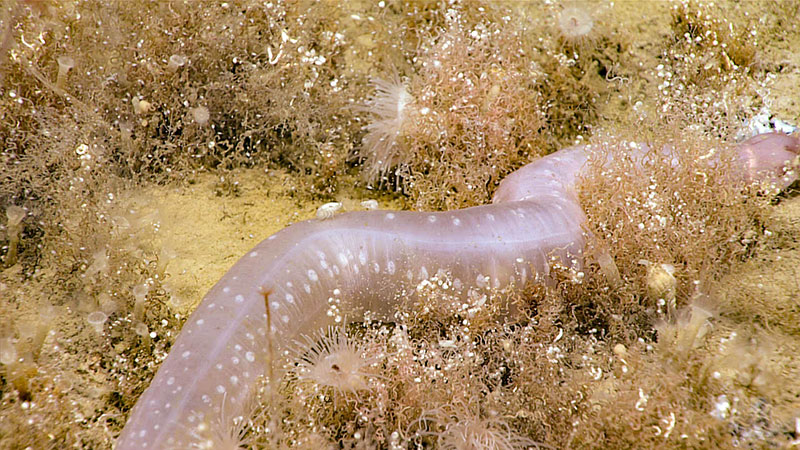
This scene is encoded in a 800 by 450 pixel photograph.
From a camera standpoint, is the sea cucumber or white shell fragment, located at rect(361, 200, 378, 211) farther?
white shell fragment, located at rect(361, 200, 378, 211)

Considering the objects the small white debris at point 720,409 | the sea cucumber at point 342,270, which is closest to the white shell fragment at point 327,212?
the sea cucumber at point 342,270

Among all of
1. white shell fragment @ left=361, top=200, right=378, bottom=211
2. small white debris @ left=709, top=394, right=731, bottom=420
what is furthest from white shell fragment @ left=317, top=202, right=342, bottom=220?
small white debris @ left=709, top=394, right=731, bottom=420

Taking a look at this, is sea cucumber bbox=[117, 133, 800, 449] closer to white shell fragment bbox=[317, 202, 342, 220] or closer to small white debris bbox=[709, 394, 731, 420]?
white shell fragment bbox=[317, 202, 342, 220]

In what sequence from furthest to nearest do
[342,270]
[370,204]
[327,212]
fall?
[370,204]
[327,212]
[342,270]

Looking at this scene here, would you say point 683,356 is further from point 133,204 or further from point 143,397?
point 133,204

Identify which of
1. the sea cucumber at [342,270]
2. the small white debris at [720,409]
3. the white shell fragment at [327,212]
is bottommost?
the small white debris at [720,409]

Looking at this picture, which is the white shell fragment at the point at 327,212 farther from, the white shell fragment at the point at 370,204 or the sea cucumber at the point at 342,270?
the white shell fragment at the point at 370,204

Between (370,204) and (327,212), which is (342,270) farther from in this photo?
(370,204)

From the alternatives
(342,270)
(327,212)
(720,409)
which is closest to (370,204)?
(327,212)
